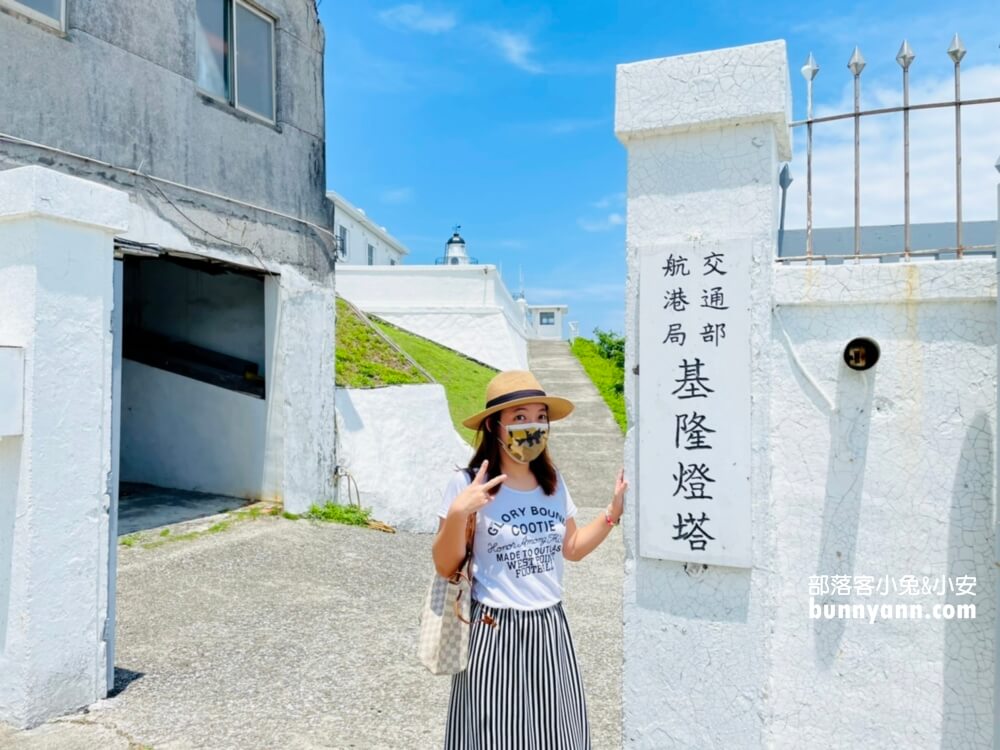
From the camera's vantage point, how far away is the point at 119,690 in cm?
385

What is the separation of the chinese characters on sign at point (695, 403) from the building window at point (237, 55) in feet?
20.2

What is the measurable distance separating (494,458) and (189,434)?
747 cm

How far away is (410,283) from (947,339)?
1760 cm

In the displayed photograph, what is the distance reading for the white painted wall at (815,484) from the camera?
2.51 m

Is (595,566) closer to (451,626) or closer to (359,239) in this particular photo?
(451,626)

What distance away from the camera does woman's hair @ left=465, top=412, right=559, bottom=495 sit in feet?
8.07

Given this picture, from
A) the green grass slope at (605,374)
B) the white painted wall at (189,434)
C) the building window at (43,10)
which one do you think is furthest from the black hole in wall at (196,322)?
the green grass slope at (605,374)

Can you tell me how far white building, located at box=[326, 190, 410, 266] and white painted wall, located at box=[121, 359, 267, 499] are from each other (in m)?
14.2

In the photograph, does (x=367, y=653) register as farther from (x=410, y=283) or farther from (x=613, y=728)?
(x=410, y=283)

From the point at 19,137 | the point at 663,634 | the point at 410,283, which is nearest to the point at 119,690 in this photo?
the point at 663,634

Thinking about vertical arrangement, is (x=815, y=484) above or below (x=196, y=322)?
below

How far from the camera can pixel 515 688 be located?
89.5 inches

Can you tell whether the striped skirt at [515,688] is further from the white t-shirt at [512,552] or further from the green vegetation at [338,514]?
the green vegetation at [338,514]

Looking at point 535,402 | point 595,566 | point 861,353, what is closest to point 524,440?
point 535,402
